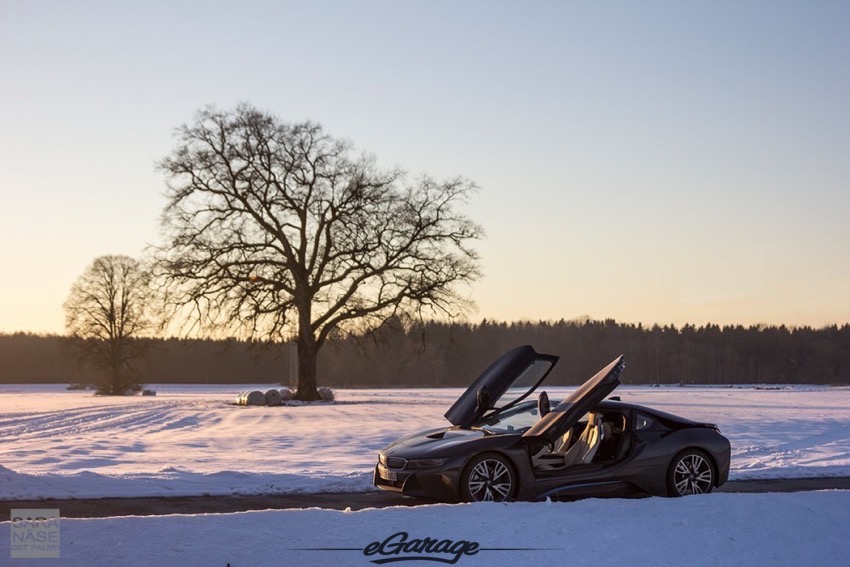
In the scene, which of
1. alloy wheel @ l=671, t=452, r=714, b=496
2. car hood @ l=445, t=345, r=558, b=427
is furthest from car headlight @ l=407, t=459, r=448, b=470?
alloy wheel @ l=671, t=452, r=714, b=496

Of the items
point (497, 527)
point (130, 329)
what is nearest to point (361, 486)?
point (497, 527)

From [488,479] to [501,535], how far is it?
281cm

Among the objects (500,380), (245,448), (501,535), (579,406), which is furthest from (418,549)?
(245,448)

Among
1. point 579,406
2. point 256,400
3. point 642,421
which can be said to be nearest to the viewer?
point 579,406

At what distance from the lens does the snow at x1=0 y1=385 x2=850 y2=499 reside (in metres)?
13.6

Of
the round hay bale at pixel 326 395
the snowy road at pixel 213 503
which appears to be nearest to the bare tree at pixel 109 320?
the round hay bale at pixel 326 395

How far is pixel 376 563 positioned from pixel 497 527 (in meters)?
1.27

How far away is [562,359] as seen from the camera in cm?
15125

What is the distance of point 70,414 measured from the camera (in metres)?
37.3

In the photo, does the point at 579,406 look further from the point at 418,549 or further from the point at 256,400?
the point at 256,400

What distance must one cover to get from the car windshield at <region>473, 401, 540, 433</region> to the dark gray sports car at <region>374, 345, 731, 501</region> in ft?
0.04

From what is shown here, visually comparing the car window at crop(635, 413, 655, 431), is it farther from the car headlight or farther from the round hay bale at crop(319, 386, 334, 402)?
the round hay bale at crop(319, 386, 334, 402)

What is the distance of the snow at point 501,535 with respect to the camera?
774cm

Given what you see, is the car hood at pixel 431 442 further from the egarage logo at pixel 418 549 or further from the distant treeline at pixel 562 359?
the distant treeline at pixel 562 359
